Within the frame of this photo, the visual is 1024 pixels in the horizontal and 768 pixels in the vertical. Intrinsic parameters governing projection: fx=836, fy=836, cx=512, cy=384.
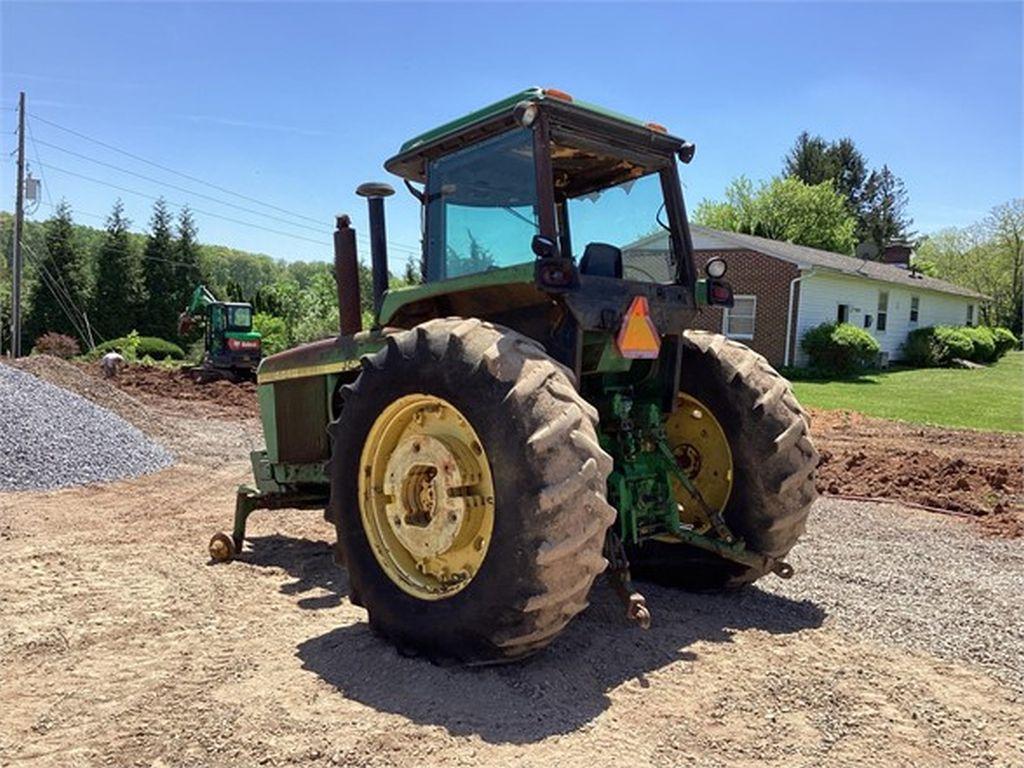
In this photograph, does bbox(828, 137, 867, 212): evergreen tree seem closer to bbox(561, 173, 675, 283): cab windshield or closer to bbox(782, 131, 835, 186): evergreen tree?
bbox(782, 131, 835, 186): evergreen tree

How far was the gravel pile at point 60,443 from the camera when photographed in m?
8.89

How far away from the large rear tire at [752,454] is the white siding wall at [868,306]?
853 inches

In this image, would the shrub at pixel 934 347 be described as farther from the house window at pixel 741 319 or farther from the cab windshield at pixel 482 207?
the cab windshield at pixel 482 207

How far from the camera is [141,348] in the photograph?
34438 mm

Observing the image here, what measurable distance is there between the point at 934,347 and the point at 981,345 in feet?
10.4

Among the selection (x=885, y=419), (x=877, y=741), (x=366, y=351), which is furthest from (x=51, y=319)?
(x=877, y=741)

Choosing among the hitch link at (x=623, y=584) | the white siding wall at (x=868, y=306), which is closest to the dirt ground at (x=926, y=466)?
the hitch link at (x=623, y=584)

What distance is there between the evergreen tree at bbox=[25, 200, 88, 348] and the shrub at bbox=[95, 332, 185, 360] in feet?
16.7

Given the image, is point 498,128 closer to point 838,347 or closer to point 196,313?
point 838,347

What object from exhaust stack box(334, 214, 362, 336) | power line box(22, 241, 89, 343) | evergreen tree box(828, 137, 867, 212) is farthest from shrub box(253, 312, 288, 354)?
evergreen tree box(828, 137, 867, 212)

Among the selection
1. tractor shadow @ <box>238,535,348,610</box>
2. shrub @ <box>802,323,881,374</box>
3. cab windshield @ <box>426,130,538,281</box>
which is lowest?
tractor shadow @ <box>238,535,348,610</box>

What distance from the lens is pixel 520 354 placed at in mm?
3455

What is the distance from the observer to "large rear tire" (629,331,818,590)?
4.45 metres

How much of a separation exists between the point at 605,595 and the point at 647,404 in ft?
3.52
